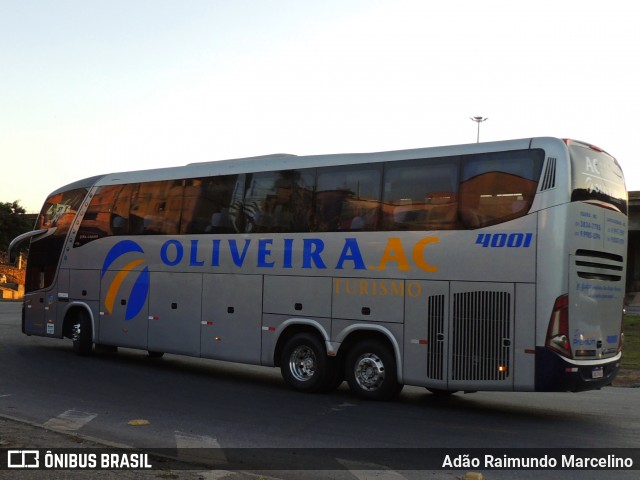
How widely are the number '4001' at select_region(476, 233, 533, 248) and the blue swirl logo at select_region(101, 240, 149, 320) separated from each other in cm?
780

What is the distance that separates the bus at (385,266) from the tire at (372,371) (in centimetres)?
2

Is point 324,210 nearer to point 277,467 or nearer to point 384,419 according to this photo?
point 384,419

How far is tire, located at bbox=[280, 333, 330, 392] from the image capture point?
43.8 feet

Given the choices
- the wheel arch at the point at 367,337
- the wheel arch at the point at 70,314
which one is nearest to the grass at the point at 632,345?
the wheel arch at the point at 367,337

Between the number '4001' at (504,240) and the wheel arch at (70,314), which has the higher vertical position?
the number '4001' at (504,240)

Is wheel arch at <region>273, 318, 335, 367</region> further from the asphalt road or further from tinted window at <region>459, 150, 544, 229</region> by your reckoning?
tinted window at <region>459, 150, 544, 229</region>

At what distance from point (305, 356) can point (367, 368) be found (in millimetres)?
1386

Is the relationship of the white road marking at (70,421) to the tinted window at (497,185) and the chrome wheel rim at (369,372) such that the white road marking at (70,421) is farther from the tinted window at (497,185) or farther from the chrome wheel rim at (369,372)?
the tinted window at (497,185)

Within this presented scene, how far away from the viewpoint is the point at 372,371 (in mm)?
12773

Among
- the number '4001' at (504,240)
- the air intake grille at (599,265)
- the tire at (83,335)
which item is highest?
the number '4001' at (504,240)

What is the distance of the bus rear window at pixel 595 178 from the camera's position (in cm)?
1105

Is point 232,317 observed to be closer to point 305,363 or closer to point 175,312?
point 175,312

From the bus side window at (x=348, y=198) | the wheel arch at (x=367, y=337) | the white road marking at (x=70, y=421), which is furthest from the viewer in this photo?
the bus side window at (x=348, y=198)

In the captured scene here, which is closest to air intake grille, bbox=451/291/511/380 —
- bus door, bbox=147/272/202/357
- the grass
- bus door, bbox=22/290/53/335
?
bus door, bbox=147/272/202/357
